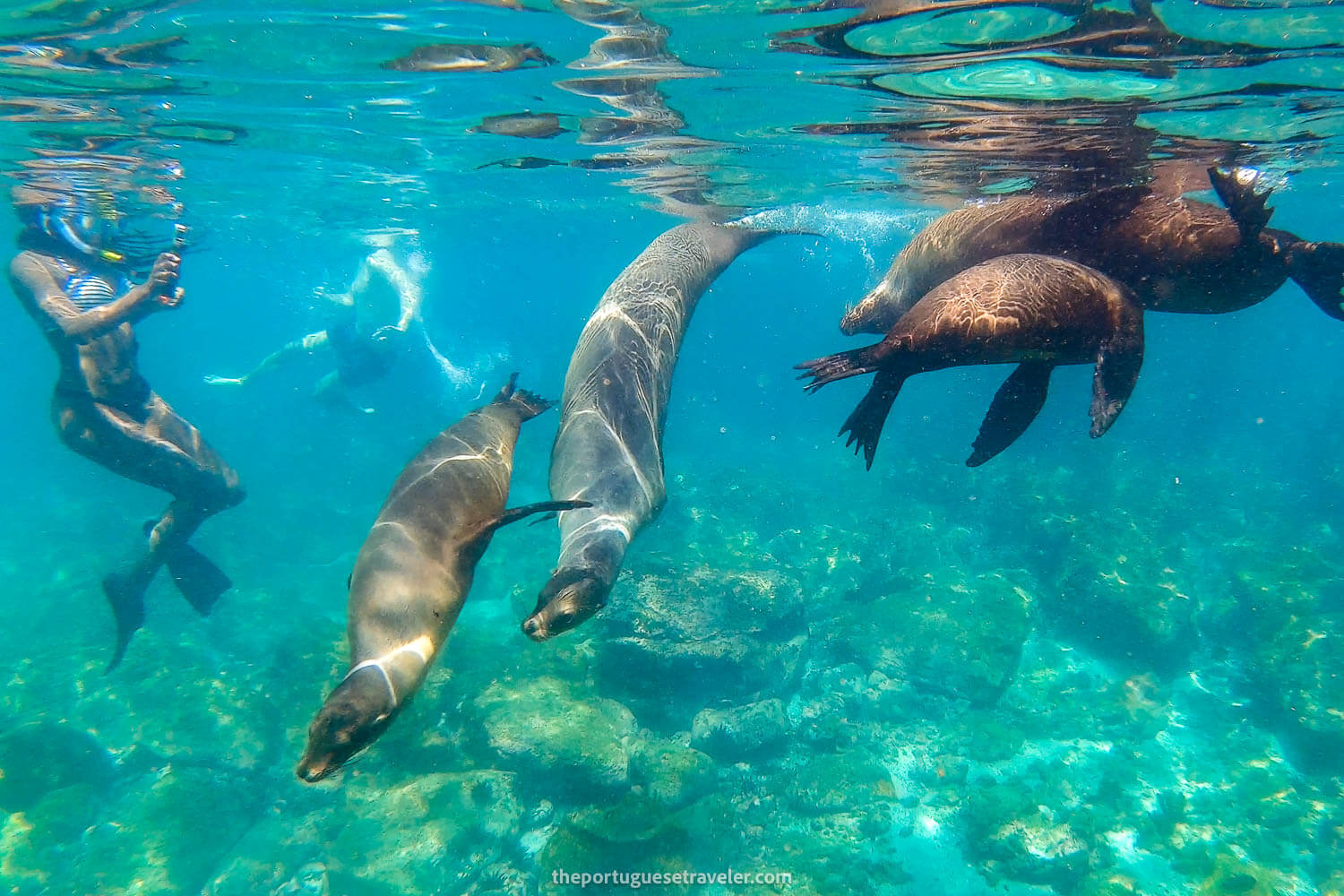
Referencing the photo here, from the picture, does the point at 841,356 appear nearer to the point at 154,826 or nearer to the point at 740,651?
the point at 740,651

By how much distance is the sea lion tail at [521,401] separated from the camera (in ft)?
13.9

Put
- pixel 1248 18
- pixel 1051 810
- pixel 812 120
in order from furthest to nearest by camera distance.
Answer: pixel 812 120, pixel 1051 810, pixel 1248 18

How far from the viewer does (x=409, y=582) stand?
249 cm

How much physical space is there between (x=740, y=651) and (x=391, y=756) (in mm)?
5848

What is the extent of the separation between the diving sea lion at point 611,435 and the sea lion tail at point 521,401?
10.2 inches

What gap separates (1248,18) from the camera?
655cm

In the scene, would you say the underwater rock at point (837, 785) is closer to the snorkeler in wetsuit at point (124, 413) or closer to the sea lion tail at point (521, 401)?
the sea lion tail at point (521, 401)

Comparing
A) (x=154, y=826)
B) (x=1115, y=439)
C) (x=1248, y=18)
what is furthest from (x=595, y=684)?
(x=1115, y=439)

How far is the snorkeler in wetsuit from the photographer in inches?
292

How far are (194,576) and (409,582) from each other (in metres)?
8.87

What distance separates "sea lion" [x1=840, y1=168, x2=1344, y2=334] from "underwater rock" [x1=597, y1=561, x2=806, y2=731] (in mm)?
8172

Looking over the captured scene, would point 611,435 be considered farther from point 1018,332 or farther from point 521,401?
point 1018,332

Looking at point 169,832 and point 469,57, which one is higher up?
point 469,57

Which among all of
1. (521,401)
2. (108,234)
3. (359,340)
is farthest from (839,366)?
(359,340)
